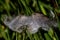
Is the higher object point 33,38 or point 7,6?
point 7,6

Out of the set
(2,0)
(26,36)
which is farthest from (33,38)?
(2,0)

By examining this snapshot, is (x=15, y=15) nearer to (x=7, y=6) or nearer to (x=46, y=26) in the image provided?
(x=7, y=6)

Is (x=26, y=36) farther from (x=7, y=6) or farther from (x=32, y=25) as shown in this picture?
(x=7, y=6)
